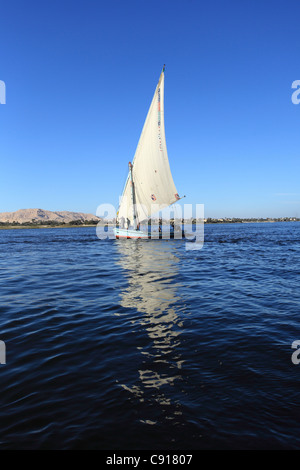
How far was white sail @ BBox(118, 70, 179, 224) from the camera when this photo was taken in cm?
4097

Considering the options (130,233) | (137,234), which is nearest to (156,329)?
(137,234)

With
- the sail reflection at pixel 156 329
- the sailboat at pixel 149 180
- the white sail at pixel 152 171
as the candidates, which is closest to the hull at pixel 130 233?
the sailboat at pixel 149 180

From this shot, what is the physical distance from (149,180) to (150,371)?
39.8 meters

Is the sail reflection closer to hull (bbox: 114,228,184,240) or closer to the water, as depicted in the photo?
the water

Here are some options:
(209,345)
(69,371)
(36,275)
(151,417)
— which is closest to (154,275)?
(36,275)

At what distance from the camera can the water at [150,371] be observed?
411 centimetres

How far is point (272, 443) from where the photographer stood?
3.90 metres

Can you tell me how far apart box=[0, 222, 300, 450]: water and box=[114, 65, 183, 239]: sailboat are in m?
32.5

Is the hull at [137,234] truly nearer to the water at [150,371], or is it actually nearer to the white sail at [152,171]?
the white sail at [152,171]

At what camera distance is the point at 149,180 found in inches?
1725

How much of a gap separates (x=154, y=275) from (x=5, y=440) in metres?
13.8

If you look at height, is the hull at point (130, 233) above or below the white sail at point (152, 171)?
below

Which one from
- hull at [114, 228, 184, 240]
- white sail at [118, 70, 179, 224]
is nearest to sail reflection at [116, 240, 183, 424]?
white sail at [118, 70, 179, 224]

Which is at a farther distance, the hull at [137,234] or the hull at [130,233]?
the hull at [137,234]
